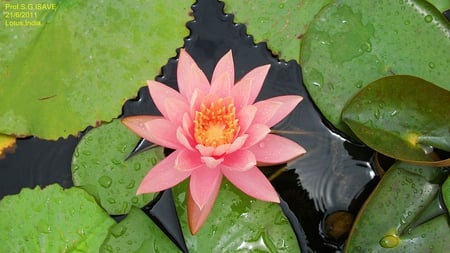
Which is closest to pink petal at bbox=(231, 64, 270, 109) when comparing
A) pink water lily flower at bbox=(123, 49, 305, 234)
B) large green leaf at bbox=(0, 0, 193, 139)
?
pink water lily flower at bbox=(123, 49, 305, 234)

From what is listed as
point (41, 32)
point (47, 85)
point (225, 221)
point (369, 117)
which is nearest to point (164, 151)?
point (225, 221)

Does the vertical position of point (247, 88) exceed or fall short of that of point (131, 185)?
it exceeds it

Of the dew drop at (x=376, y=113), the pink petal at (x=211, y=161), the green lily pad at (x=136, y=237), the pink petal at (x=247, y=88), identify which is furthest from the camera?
the dew drop at (x=376, y=113)

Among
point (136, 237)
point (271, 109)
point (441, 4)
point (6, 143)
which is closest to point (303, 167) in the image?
point (271, 109)

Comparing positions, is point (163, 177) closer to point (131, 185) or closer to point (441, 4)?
point (131, 185)

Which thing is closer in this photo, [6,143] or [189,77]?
[189,77]

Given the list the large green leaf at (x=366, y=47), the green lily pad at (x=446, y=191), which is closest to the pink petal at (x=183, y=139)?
the large green leaf at (x=366, y=47)

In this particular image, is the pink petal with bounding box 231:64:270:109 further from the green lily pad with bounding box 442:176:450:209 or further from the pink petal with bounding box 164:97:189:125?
the green lily pad with bounding box 442:176:450:209

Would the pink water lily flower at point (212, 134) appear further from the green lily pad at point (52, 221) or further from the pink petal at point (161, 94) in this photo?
the green lily pad at point (52, 221)
